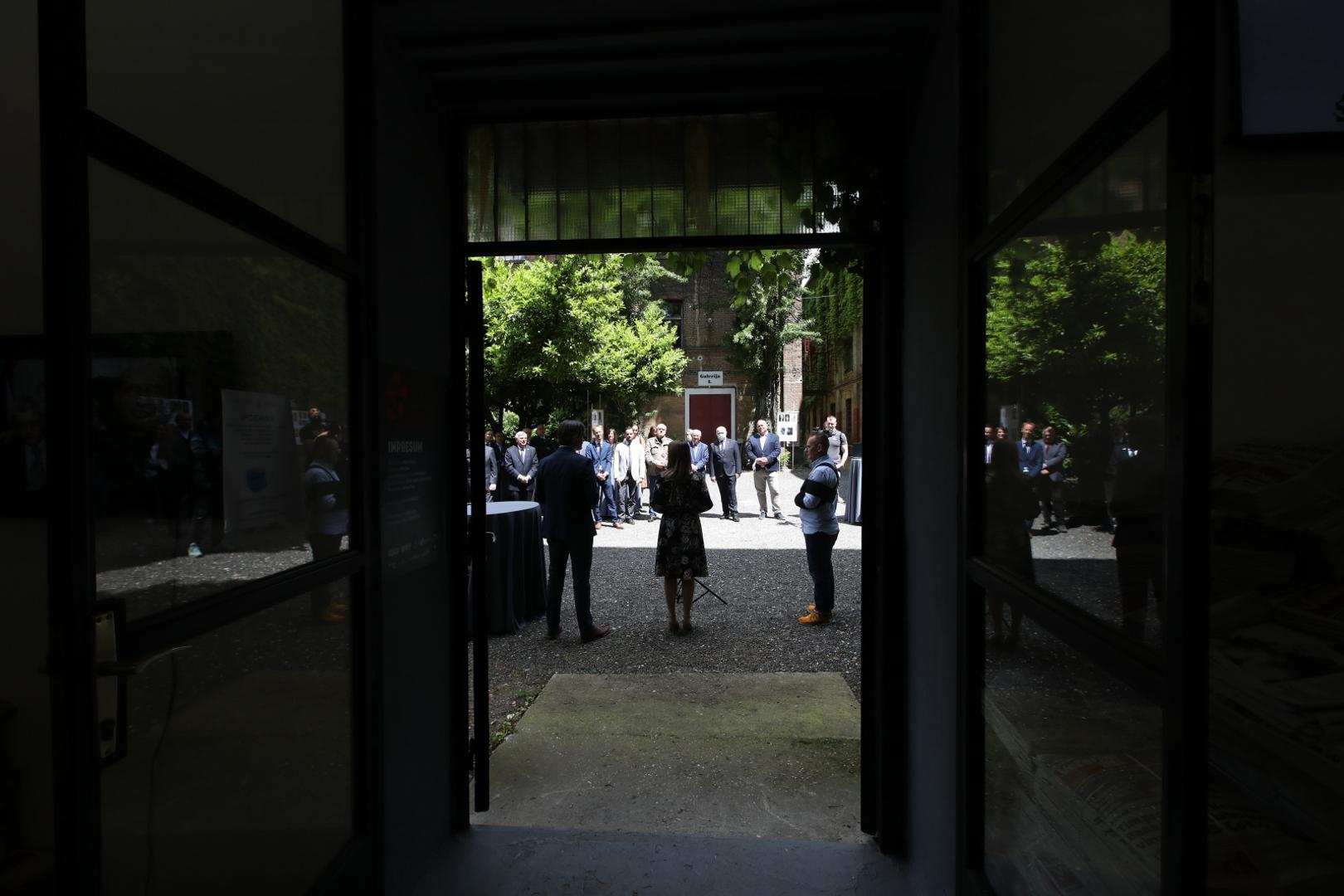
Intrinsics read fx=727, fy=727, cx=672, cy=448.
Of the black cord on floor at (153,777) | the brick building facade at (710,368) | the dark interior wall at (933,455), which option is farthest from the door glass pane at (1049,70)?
the brick building facade at (710,368)

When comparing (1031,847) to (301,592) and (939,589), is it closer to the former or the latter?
(939,589)

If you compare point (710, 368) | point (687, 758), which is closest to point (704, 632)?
point (687, 758)

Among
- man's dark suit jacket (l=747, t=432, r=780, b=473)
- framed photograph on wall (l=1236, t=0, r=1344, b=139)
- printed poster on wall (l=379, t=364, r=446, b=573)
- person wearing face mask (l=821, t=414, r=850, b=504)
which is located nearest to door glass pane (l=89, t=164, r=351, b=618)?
printed poster on wall (l=379, t=364, r=446, b=573)

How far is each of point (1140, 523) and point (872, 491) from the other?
1.74m

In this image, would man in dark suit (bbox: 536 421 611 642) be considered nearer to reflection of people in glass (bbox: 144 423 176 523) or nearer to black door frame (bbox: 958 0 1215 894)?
reflection of people in glass (bbox: 144 423 176 523)

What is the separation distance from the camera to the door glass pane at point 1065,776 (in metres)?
1.27

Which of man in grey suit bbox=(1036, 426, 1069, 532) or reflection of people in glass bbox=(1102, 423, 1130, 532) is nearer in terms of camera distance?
reflection of people in glass bbox=(1102, 423, 1130, 532)

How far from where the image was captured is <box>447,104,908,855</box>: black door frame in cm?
289

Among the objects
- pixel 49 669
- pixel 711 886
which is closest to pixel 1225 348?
pixel 711 886

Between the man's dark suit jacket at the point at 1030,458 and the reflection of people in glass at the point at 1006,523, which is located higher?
the man's dark suit jacket at the point at 1030,458

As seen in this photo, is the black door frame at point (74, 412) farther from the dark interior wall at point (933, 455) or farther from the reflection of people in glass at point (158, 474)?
the dark interior wall at point (933, 455)

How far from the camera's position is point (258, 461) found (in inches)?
74.0

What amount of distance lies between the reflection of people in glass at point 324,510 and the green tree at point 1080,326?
194 centimetres

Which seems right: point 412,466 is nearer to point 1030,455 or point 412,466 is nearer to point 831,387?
point 1030,455
